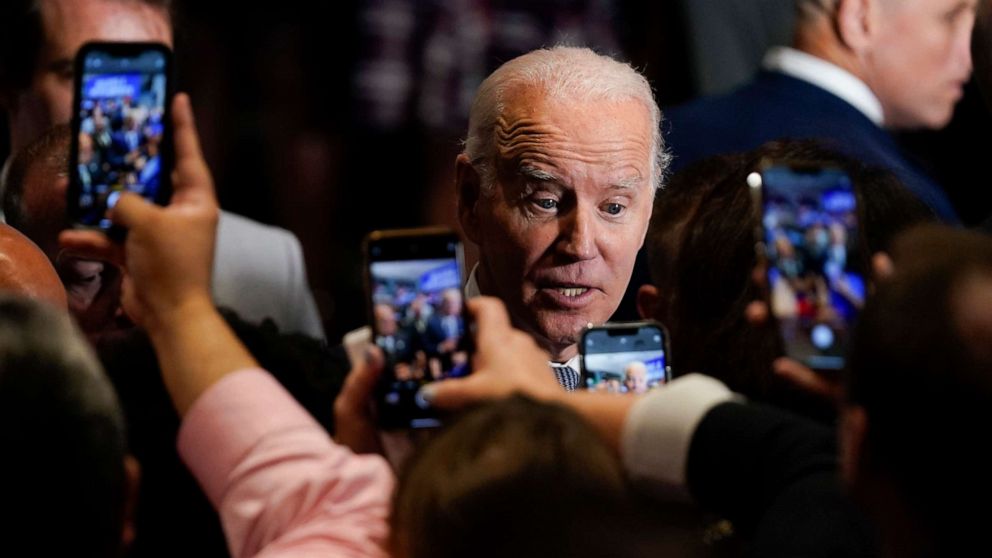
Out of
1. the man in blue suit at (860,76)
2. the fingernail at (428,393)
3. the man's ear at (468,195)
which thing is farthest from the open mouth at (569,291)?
the fingernail at (428,393)

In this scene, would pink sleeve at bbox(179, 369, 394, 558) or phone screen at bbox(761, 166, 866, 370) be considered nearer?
pink sleeve at bbox(179, 369, 394, 558)

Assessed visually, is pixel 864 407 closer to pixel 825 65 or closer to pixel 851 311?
pixel 851 311

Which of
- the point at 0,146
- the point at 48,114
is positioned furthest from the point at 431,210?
the point at 48,114

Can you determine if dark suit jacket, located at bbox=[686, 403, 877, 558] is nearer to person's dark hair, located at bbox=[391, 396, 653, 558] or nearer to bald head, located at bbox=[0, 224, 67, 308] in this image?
person's dark hair, located at bbox=[391, 396, 653, 558]

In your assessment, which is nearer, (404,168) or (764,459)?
(764,459)

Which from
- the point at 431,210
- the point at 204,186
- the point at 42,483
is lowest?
the point at 431,210

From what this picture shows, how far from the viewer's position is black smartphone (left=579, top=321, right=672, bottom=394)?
224cm

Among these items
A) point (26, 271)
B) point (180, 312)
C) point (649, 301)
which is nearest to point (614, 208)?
point (649, 301)

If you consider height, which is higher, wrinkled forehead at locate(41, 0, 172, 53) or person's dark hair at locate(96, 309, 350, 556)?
wrinkled forehead at locate(41, 0, 172, 53)

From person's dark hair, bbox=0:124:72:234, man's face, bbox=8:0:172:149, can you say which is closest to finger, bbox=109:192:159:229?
person's dark hair, bbox=0:124:72:234

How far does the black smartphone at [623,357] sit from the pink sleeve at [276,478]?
0.60m

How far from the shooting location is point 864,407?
1478 millimetres

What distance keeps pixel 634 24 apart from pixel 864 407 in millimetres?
3858

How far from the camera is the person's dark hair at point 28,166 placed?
9.78ft
